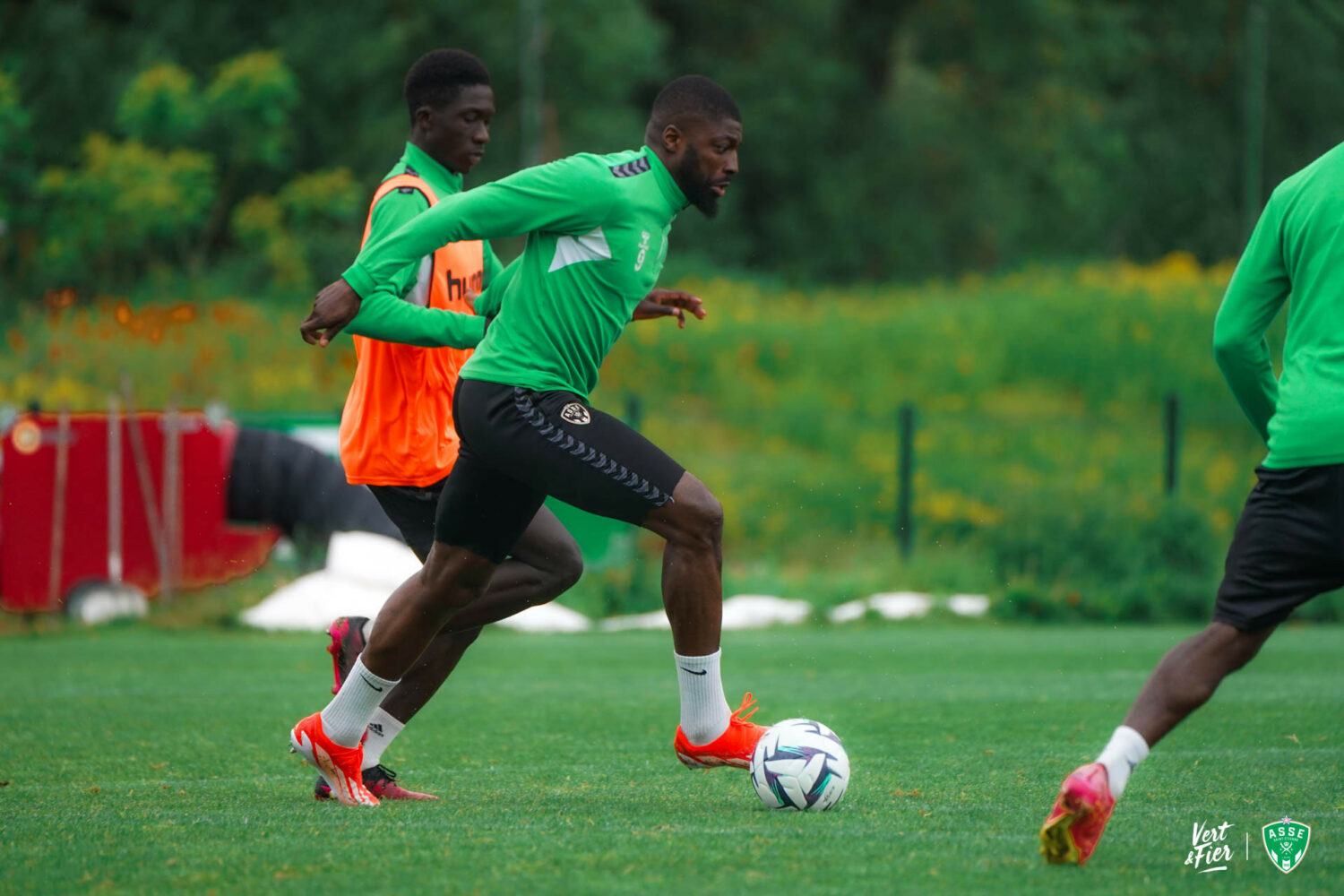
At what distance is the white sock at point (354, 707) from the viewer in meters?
5.00

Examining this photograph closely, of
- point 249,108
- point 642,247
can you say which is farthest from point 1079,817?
point 249,108

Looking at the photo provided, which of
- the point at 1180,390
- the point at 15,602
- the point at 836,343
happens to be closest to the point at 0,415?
the point at 15,602

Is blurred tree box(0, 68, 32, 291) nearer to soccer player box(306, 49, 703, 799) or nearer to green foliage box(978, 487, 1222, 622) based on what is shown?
green foliage box(978, 487, 1222, 622)

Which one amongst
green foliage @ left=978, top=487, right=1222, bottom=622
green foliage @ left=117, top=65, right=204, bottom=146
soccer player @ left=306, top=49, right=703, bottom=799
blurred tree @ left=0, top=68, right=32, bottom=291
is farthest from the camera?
green foliage @ left=117, top=65, right=204, bottom=146

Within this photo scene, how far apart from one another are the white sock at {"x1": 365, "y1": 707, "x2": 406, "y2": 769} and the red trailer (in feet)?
28.1

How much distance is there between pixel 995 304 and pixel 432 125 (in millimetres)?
21224

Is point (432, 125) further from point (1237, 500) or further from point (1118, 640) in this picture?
point (1237, 500)

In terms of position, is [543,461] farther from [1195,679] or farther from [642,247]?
[1195,679]

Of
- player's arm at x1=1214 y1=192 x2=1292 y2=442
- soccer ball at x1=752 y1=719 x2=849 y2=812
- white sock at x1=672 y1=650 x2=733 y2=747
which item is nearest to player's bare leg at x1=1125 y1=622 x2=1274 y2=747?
player's arm at x1=1214 y1=192 x2=1292 y2=442

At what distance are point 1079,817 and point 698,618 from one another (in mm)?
1427

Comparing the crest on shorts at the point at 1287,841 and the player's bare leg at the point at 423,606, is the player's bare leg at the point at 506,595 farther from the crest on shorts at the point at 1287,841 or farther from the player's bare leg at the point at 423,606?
the crest on shorts at the point at 1287,841

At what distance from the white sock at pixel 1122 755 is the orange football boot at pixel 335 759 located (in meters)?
2.27

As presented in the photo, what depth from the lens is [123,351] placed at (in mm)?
19484

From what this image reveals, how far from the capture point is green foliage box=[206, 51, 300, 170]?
2512 cm
